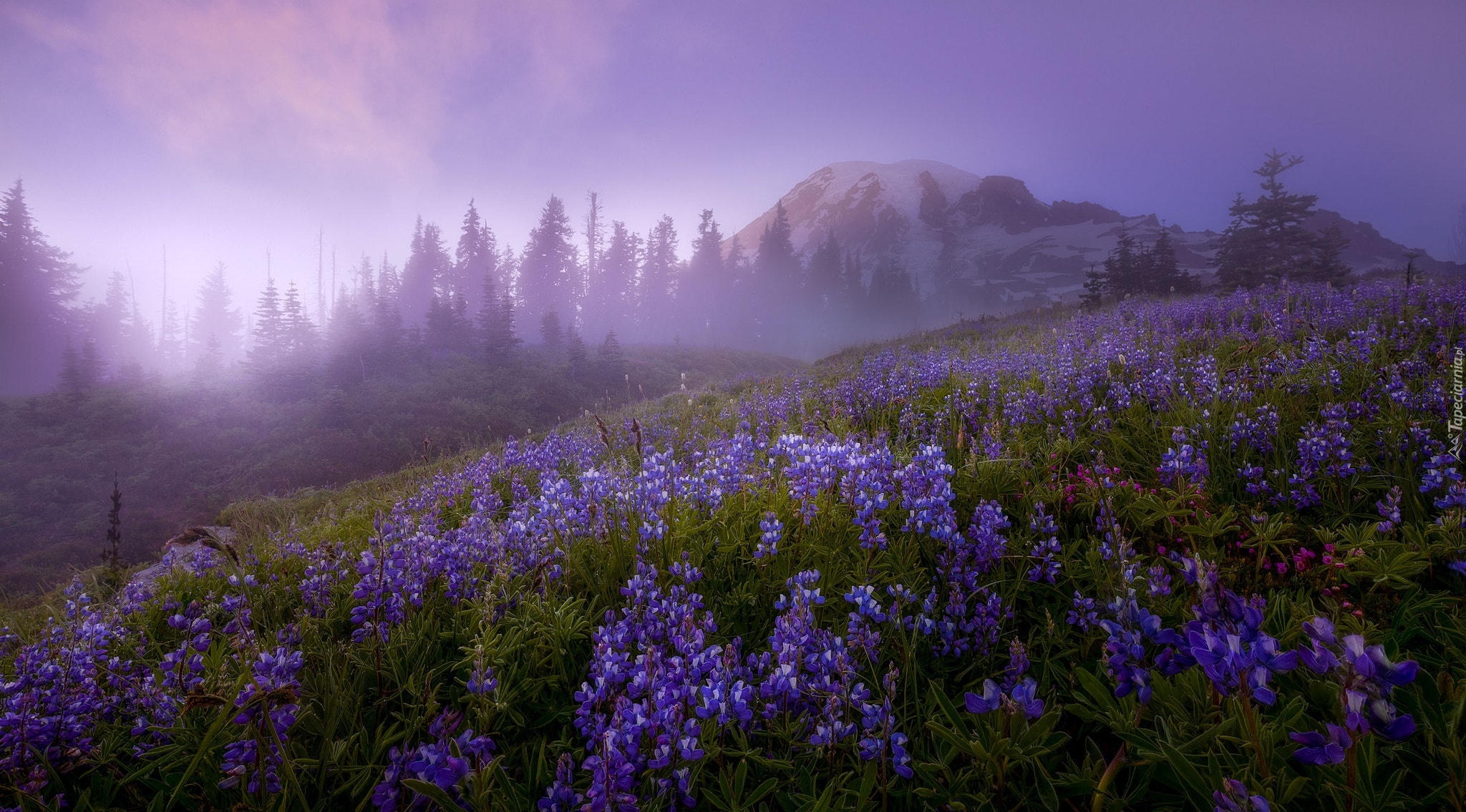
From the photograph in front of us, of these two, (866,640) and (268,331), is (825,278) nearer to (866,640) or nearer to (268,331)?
(268,331)

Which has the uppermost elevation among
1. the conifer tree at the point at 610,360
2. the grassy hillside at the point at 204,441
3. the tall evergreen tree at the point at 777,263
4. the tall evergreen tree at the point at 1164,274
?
the tall evergreen tree at the point at 777,263

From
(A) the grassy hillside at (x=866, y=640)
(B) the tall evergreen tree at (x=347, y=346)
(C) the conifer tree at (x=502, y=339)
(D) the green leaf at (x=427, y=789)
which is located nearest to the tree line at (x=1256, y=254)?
(A) the grassy hillside at (x=866, y=640)

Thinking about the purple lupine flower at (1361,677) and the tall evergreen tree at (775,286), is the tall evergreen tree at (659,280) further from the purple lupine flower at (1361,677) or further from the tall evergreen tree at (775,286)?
the purple lupine flower at (1361,677)

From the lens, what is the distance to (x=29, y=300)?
44.8m

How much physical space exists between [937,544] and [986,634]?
806 mm

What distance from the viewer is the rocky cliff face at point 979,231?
292 ft

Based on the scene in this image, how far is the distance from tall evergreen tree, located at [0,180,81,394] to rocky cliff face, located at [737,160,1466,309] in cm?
8652

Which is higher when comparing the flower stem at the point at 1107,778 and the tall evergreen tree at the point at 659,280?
the tall evergreen tree at the point at 659,280

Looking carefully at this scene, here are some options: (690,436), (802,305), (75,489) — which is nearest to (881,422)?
Answer: (690,436)

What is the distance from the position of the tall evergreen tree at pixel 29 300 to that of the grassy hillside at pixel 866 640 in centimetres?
6738

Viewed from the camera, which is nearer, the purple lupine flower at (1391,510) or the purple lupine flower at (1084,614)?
the purple lupine flower at (1084,614)

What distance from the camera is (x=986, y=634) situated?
2.24m

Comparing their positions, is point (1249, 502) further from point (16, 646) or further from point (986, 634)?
point (16, 646)

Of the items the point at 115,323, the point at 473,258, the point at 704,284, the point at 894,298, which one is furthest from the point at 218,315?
the point at 894,298
